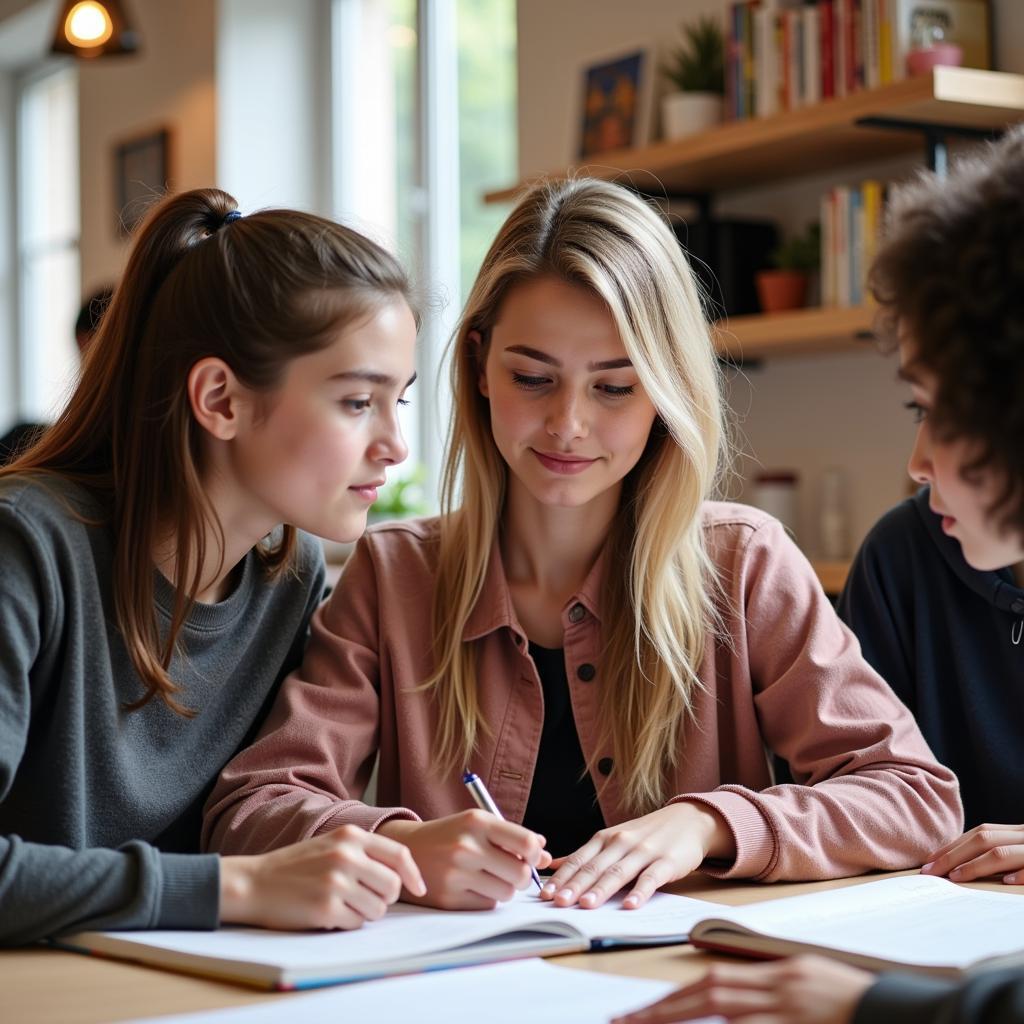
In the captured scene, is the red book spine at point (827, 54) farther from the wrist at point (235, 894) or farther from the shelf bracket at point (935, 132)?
the wrist at point (235, 894)

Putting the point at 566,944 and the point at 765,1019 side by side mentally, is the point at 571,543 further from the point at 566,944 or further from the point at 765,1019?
the point at 765,1019

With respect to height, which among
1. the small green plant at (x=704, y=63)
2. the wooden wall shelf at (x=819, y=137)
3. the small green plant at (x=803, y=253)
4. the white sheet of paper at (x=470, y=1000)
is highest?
the small green plant at (x=704, y=63)

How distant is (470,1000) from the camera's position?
103 cm

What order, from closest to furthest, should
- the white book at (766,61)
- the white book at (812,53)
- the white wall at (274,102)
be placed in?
the white book at (812,53) → the white book at (766,61) → the white wall at (274,102)

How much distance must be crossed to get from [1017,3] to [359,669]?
7.27ft

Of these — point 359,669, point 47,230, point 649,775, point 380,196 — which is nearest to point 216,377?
point 359,669

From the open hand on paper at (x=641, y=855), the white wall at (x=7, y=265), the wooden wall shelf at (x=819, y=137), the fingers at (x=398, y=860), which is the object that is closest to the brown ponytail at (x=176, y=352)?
the fingers at (x=398, y=860)

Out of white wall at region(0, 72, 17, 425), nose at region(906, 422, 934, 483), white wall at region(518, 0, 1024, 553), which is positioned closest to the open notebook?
nose at region(906, 422, 934, 483)

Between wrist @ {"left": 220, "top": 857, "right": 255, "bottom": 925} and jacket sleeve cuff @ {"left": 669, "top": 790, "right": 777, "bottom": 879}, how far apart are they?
450 mm

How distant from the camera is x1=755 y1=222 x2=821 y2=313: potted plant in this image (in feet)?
11.4

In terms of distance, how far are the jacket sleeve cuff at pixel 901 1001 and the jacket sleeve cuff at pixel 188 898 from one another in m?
0.56

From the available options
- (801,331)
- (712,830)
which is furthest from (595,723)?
(801,331)

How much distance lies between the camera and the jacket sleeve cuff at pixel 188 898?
1.21 meters

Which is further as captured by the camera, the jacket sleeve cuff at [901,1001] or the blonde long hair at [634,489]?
the blonde long hair at [634,489]
